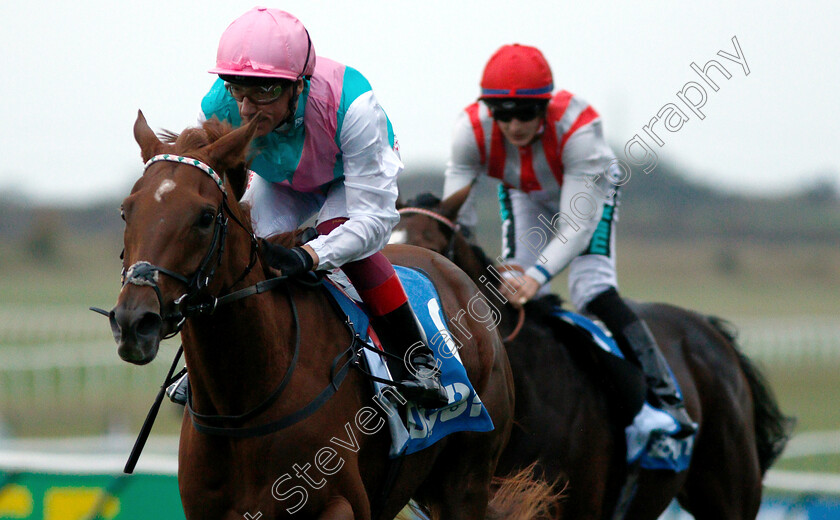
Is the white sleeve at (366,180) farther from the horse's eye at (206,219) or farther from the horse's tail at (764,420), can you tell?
the horse's tail at (764,420)

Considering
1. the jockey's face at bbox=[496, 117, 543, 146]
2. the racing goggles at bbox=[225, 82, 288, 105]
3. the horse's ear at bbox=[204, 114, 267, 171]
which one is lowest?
the jockey's face at bbox=[496, 117, 543, 146]

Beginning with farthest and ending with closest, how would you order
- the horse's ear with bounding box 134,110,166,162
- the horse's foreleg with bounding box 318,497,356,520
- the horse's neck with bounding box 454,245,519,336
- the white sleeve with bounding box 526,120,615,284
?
the white sleeve with bounding box 526,120,615,284, the horse's neck with bounding box 454,245,519,336, the horse's foreleg with bounding box 318,497,356,520, the horse's ear with bounding box 134,110,166,162

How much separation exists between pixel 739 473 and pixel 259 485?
3.49 meters

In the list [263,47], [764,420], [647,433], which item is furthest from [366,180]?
[764,420]

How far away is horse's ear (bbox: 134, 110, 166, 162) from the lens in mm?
2748

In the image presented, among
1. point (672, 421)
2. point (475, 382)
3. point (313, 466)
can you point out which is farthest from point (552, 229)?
point (313, 466)

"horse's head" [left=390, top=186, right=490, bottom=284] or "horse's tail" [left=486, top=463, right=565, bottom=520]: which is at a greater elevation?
"horse's head" [left=390, top=186, right=490, bottom=284]

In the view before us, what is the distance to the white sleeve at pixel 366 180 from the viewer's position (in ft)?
10.3

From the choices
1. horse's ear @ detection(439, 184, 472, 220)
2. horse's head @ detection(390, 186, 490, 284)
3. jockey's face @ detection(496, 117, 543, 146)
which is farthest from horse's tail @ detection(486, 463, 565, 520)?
jockey's face @ detection(496, 117, 543, 146)

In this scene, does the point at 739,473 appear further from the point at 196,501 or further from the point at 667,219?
the point at 667,219

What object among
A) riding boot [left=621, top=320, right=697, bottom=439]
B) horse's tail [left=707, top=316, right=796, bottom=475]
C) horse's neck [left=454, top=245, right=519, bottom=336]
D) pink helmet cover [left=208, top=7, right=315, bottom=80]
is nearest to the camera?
pink helmet cover [left=208, top=7, right=315, bottom=80]

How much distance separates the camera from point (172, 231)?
8.17ft

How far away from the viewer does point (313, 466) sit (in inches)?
114

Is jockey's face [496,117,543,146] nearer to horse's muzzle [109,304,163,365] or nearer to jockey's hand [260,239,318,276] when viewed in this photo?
jockey's hand [260,239,318,276]
